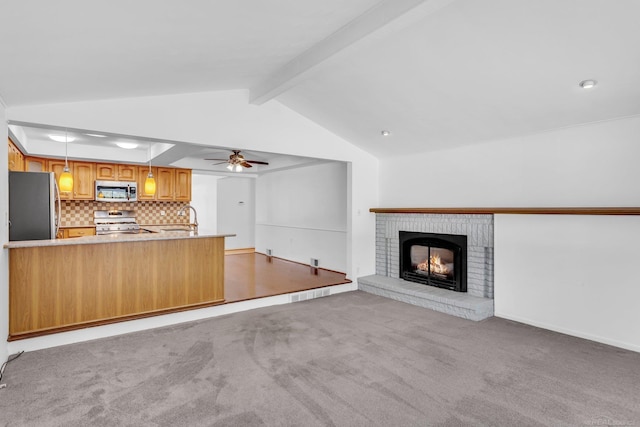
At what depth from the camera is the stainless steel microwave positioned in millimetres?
6609

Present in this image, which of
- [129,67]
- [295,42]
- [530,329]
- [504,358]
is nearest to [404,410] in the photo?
[504,358]

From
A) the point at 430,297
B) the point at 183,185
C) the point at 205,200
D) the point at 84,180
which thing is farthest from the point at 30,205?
the point at 205,200

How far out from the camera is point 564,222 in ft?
12.1

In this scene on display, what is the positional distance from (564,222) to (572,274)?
567 millimetres

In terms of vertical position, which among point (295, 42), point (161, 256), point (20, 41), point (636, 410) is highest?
point (295, 42)

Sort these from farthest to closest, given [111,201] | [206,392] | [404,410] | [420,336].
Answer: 1. [111,201]
2. [420,336]
3. [206,392]
4. [404,410]

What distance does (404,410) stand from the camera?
2254 mm

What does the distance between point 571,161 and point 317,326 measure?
11.1 feet

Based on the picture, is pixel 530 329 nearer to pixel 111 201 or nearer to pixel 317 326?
pixel 317 326

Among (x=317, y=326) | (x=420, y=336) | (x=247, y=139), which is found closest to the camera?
(x=420, y=336)

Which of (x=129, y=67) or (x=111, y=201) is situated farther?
(x=111, y=201)

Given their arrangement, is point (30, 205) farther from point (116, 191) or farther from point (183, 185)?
point (183, 185)

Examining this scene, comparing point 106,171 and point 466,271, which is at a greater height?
point 106,171

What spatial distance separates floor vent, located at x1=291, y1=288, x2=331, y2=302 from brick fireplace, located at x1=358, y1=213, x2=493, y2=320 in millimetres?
680
